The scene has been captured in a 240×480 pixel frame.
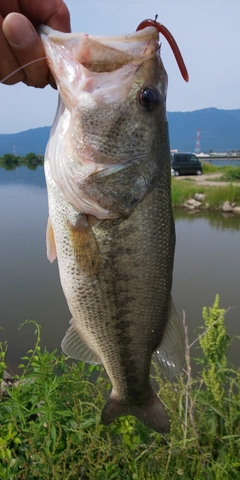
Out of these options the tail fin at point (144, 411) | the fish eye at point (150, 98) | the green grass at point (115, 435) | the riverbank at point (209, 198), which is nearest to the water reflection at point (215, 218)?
the riverbank at point (209, 198)

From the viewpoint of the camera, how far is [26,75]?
61.8 inches

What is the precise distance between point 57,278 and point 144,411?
22.1 ft

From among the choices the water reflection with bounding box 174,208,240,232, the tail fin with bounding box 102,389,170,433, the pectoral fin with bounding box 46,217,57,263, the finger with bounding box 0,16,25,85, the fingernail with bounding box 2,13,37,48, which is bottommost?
the water reflection with bounding box 174,208,240,232

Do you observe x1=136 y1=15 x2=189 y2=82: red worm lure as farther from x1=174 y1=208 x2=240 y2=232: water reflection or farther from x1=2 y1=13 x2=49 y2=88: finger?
x1=174 y1=208 x2=240 y2=232: water reflection

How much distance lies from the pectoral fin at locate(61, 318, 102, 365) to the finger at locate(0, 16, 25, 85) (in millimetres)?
1011

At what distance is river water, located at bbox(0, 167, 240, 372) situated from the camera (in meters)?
6.05

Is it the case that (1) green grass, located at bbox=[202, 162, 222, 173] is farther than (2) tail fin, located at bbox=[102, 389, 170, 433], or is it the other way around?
(1) green grass, located at bbox=[202, 162, 222, 173]

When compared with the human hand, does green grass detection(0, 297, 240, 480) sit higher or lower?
lower

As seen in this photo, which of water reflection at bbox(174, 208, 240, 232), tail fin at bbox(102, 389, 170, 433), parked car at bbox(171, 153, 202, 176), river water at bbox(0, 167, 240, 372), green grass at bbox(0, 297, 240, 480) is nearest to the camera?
tail fin at bbox(102, 389, 170, 433)

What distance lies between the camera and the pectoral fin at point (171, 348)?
65.3 inches

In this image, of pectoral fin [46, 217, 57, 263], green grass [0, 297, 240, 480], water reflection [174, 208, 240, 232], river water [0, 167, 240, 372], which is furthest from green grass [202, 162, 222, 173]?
pectoral fin [46, 217, 57, 263]

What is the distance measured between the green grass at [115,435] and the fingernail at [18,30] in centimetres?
171

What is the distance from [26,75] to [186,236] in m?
11.7

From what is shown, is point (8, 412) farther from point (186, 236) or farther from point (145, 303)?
point (186, 236)
